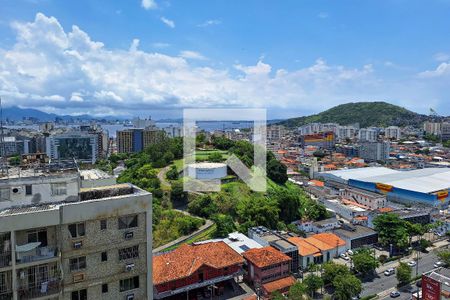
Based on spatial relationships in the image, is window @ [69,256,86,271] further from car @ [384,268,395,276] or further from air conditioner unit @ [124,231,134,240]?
car @ [384,268,395,276]

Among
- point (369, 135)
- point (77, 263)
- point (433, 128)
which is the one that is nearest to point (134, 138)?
point (369, 135)

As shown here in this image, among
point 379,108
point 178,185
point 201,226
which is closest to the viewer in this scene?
point 201,226

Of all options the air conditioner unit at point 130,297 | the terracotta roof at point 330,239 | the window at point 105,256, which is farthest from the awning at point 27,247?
the terracotta roof at point 330,239

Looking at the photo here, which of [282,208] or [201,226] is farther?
[282,208]

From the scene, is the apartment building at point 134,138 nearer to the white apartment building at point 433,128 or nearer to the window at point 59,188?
the window at point 59,188

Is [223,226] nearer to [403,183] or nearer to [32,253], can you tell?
[32,253]

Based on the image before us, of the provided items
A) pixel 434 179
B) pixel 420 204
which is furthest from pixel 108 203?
pixel 434 179

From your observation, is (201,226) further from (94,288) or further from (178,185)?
(94,288)
